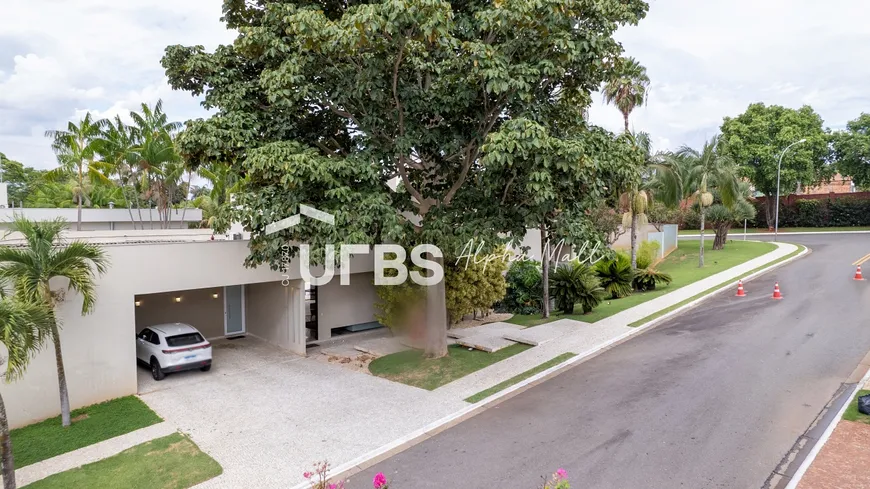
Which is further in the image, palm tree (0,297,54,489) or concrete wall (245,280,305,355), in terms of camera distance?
concrete wall (245,280,305,355)

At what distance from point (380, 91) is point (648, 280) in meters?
15.3

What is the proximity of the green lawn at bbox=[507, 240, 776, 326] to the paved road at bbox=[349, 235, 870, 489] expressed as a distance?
126 inches

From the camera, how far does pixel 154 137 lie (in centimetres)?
2378

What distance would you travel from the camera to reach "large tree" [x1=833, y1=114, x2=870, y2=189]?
41.3 metres

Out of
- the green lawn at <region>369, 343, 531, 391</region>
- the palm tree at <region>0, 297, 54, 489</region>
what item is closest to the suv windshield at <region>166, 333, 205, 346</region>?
the green lawn at <region>369, 343, 531, 391</region>

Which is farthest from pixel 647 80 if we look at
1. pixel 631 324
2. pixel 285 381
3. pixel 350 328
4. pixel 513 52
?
pixel 285 381

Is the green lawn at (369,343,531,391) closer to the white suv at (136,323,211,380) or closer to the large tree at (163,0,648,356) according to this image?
the large tree at (163,0,648,356)

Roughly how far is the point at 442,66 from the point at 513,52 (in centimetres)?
155

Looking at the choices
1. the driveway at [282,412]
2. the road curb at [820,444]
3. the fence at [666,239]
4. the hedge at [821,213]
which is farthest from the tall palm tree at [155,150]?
the hedge at [821,213]

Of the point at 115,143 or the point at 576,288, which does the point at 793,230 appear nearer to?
the point at 576,288

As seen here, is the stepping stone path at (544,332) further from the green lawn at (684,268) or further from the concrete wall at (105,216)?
the concrete wall at (105,216)

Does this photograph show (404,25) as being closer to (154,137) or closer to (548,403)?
(548,403)

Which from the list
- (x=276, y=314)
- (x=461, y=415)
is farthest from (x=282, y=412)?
(x=276, y=314)

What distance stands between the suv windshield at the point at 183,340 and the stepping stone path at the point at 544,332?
28.1ft
